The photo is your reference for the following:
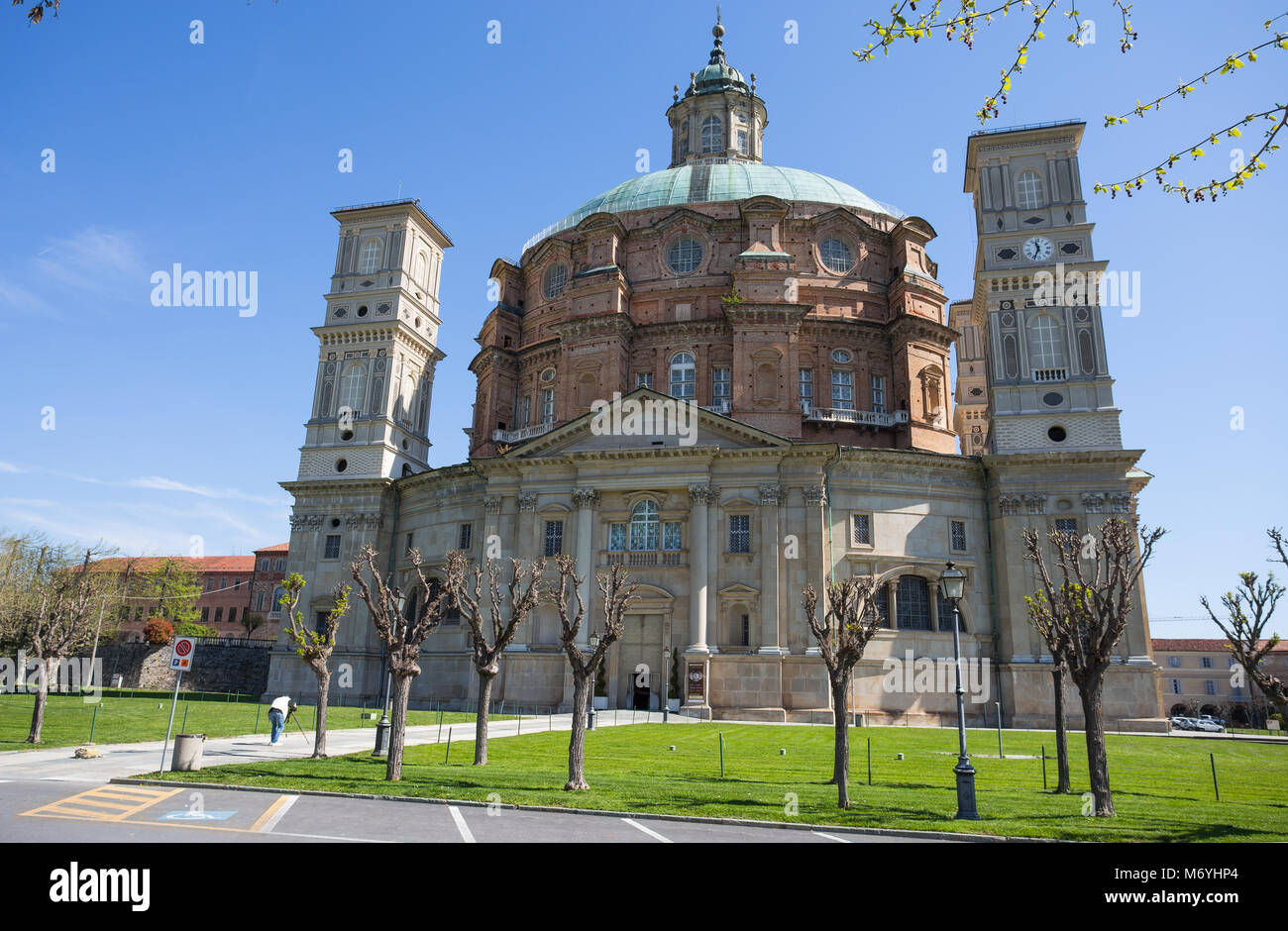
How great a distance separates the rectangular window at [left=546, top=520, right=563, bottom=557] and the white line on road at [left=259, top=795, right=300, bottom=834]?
2773cm

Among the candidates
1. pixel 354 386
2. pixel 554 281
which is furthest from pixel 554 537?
pixel 554 281

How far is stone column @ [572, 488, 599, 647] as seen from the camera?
133ft

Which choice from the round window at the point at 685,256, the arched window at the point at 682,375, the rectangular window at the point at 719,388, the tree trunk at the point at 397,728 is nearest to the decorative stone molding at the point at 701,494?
the rectangular window at the point at 719,388

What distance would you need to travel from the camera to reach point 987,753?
86.9 feet

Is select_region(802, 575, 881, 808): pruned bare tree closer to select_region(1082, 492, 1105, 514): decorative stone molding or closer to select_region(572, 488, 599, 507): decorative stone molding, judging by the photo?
select_region(572, 488, 599, 507): decorative stone molding

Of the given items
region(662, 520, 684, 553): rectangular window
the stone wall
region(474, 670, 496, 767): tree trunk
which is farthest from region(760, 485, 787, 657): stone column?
the stone wall

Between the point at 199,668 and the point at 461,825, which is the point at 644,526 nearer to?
the point at 461,825

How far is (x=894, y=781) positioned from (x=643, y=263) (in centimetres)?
3851

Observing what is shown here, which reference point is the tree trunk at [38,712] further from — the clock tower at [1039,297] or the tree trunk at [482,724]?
the clock tower at [1039,297]

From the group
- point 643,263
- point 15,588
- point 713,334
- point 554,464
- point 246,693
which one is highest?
point 643,263

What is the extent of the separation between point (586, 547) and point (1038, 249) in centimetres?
2841

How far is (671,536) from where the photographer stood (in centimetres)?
4184
